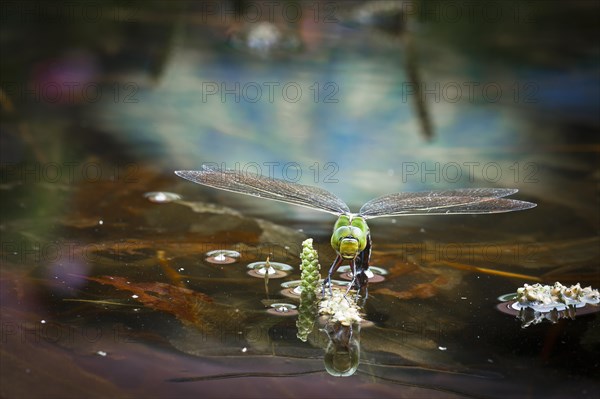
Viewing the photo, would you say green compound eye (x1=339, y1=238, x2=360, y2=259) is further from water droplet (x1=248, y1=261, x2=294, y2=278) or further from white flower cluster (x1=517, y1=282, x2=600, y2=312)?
white flower cluster (x1=517, y1=282, x2=600, y2=312)

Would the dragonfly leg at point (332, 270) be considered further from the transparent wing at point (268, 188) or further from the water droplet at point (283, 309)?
the transparent wing at point (268, 188)

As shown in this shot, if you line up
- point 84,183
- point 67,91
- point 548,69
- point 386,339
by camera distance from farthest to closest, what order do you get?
1. point 548,69
2. point 67,91
3. point 84,183
4. point 386,339

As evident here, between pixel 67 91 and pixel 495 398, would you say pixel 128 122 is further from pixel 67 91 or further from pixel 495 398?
pixel 495 398

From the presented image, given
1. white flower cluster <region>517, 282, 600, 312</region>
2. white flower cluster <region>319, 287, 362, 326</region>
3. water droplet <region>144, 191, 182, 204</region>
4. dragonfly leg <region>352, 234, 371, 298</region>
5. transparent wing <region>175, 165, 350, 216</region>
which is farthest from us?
water droplet <region>144, 191, 182, 204</region>

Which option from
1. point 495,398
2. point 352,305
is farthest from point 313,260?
point 495,398

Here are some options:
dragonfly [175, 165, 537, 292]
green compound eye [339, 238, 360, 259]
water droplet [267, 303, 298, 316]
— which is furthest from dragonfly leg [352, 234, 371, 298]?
water droplet [267, 303, 298, 316]

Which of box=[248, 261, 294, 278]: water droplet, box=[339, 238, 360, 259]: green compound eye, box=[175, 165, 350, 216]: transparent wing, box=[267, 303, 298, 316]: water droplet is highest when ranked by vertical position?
box=[175, 165, 350, 216]: transparent wing
